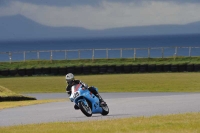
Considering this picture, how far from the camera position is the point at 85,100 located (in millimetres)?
21000

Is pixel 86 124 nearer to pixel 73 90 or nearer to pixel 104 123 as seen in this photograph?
pixel 104 123

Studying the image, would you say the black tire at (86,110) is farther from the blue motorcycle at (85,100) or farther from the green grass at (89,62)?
the green grass at (89,62)

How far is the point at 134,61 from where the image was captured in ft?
241

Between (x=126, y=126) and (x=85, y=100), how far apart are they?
3.56 m

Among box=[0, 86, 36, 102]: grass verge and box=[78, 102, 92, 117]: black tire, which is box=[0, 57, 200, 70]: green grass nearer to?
box=[0, 86, 36, 102]: grass verge

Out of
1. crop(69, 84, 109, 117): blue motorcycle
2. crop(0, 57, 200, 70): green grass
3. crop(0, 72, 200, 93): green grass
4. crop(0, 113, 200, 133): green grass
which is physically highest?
crop(69, 84, 109, 117): blue motorcycle

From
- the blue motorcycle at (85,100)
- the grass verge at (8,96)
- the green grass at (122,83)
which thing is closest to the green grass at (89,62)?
the green grass at (122,83)

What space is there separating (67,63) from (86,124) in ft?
183

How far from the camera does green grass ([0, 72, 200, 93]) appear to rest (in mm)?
45531

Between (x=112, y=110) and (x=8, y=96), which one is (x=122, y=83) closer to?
(x=8, y=96)

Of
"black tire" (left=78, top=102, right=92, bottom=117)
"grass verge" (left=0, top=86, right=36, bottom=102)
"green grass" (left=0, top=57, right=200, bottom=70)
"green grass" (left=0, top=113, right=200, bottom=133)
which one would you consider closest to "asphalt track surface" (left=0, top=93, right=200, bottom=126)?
"black tire" (left=78, top=102, right=92, bottom=117)

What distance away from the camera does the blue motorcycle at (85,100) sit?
817 inches

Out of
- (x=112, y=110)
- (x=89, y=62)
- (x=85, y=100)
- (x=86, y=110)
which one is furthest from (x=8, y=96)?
(x=89, y=62)

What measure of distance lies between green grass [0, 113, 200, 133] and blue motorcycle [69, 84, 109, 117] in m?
1.64
